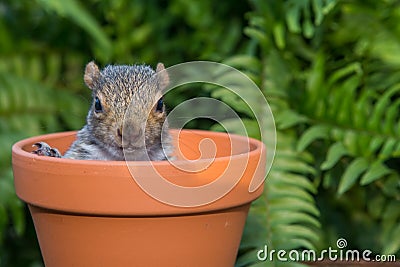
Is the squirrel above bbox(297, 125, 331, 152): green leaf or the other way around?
the other way around

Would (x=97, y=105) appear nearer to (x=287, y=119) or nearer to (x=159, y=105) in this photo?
(x=159, y=105)

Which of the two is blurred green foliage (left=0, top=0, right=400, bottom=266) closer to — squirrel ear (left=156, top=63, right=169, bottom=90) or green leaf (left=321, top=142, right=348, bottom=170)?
green leaf (left=321, top=142, right=348, bottom=170)

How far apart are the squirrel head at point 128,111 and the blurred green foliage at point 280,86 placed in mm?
497

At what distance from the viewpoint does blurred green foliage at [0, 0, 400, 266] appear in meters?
2.19

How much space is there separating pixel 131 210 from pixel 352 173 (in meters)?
0.99

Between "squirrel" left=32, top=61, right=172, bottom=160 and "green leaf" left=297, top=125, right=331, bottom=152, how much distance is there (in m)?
0.60

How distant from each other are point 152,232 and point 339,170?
3.98 feet

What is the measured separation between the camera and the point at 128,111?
5.24 ft

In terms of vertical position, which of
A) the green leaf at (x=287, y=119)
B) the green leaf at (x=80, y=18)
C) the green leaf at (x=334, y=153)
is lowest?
the green leaf at (x=334, y=153)

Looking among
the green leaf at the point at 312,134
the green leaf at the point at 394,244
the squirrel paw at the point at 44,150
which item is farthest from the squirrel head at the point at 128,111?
the green leaf at the point at 394,244

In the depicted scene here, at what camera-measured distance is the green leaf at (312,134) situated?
7.22 ft

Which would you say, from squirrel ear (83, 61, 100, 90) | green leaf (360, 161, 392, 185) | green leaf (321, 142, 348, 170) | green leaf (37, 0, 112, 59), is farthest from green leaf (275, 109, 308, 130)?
green leaf (37, 0, 112, 59)

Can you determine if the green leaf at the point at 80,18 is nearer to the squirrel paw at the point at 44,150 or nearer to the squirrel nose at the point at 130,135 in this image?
the squirrel paw at the point at 44,150

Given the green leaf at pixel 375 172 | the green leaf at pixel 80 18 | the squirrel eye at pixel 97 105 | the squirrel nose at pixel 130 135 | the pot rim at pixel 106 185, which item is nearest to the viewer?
the pot rim at pixel 106 185
